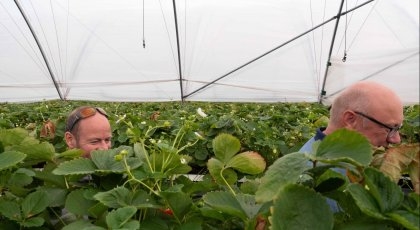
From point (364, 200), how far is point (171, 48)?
32.6ft

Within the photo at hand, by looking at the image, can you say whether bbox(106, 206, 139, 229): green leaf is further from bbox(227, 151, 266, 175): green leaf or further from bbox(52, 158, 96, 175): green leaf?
bbox(227, 151, 266, 175): green leaf

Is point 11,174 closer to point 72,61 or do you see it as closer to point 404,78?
point 404,78

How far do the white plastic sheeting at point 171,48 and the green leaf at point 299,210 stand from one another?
8.62 metres

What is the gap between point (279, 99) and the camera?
10695 millimetres

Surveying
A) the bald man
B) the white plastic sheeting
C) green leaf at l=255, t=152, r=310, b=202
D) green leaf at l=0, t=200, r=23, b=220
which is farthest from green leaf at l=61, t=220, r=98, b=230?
the white plastic sheeting

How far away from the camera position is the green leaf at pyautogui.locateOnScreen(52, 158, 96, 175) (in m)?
0.96

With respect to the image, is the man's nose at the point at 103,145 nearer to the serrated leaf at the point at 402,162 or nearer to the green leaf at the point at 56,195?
the green leaf at the point at 56,195

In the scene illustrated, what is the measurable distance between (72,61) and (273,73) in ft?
14.0

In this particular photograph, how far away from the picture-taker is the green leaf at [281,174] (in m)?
0.72

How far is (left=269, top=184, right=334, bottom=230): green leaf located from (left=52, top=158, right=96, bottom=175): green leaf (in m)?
0.42

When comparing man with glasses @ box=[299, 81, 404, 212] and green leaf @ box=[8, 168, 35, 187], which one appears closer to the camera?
green leaf @ box=[8, 168, 35, 187]

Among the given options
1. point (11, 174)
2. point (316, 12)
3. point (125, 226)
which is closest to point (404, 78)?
point (125, 226)

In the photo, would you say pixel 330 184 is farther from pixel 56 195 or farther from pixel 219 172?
pixel 56 195

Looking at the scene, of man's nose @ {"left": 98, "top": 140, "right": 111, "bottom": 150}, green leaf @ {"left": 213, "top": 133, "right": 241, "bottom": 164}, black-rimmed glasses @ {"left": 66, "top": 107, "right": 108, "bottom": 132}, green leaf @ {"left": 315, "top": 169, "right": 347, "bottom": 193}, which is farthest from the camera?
black-rimmed glasses @ {"left": 66, "top": 107, "right": 108, "bottom": 132}
